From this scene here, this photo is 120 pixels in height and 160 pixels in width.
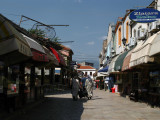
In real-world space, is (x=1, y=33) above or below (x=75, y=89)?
above

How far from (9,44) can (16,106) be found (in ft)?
15.0

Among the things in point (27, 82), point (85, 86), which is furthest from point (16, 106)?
point (85, 86)

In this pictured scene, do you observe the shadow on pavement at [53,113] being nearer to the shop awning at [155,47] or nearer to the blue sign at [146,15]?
the shop awning at [155,47]

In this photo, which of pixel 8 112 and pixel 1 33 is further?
pixel 8 112

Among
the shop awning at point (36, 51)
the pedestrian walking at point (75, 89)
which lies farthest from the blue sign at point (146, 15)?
the pedestrian walking at point (75, 89)

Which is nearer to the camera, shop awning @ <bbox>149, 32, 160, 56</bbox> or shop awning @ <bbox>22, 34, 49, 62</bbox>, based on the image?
shop awning @ <bbox>22, 34, 49, 62</bbox>

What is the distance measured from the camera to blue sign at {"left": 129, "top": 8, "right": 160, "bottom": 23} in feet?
45.1

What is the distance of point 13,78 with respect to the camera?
1140cm

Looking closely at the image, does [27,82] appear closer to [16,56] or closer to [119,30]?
[16,56]

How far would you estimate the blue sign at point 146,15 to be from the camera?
13.7 m

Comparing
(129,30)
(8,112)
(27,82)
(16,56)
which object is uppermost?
(129,30)

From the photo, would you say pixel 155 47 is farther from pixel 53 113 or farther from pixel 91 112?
pixel 53 113

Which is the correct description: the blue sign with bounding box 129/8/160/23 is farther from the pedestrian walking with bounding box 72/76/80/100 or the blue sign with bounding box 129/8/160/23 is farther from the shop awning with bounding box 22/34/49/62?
the pedestrian walking with bounding box 72/76/80/100

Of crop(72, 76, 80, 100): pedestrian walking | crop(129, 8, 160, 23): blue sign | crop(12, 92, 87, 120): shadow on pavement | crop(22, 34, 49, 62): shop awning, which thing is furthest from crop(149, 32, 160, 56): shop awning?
crop(72, 76, 80, 100): pedestrian walking
